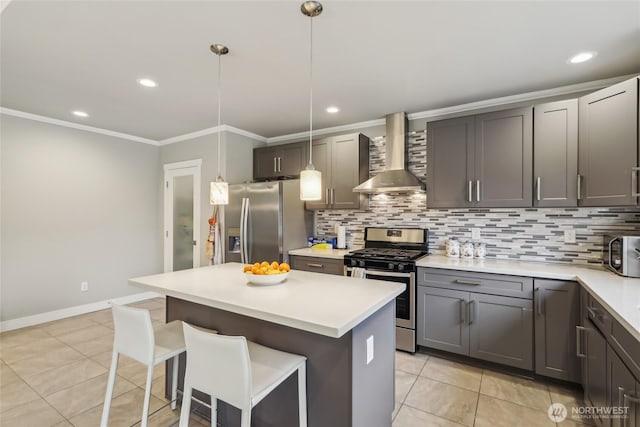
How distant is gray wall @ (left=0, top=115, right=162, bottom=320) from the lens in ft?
11.6

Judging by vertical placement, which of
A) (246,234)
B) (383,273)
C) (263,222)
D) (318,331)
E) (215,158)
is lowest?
(383,273)

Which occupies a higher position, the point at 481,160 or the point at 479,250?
the point at 481,160

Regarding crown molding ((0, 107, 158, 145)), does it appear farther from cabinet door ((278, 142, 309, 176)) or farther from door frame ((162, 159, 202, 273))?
cabinet door ((278, 142, 309, 176))

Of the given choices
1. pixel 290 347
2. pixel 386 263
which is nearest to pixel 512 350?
pixel 386 263

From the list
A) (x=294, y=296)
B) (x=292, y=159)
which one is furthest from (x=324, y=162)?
(x=294, y=296)

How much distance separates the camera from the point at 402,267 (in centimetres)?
289

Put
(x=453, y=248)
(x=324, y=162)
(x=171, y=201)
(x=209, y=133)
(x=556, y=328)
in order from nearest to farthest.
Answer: (x=556, y=328), (x=453, y=248), (x=324, y=162), (x=209, y=133), (x=171, y=201)

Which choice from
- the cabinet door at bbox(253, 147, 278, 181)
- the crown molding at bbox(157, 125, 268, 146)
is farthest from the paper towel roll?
the crown molding at bbox(157, 125, 268, 146)

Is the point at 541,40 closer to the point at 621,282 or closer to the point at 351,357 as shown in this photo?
the point at 621,282

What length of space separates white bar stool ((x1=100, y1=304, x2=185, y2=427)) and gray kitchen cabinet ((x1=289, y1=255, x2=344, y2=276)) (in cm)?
177

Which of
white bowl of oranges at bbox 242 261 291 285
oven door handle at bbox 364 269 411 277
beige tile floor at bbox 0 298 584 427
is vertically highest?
white bowl of oranges at bbox 242 261 291 285

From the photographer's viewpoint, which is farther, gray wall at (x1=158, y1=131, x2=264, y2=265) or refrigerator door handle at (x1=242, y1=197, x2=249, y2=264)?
gray wall at (x1=158, y1=131, x2=264, y2=265)

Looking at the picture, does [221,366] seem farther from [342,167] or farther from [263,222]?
[342,167]

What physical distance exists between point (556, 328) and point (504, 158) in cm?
146
